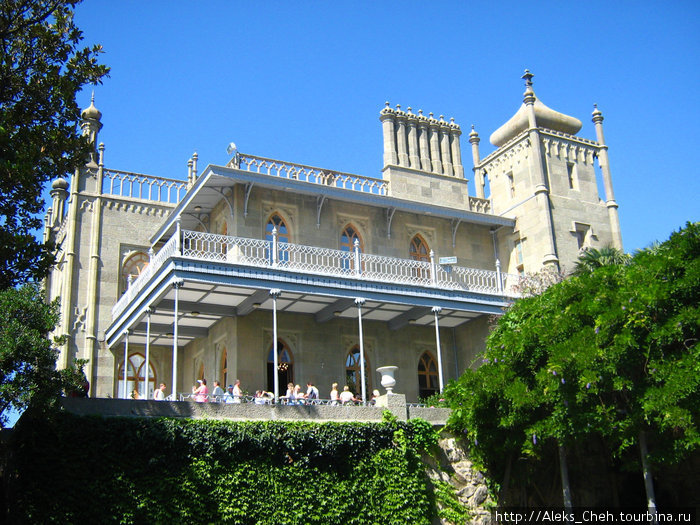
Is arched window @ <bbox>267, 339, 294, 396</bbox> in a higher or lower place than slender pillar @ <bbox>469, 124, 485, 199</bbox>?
lower

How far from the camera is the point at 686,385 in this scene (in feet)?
46.9

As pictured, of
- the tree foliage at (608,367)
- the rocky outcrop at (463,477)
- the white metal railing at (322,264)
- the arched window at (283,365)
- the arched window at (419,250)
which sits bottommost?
the rocky outcrop at (463,477)

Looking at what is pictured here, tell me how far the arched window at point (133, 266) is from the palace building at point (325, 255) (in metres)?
0.07

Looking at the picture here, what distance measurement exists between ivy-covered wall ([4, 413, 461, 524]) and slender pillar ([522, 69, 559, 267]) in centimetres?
Result: 958

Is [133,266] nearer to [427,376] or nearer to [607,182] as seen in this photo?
[427,376]

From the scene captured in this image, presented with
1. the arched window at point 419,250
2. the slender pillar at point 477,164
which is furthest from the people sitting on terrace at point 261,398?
the slender pillar at point 477,164

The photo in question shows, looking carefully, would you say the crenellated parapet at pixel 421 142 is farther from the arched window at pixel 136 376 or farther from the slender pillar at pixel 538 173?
the arched window at pixel 136 376

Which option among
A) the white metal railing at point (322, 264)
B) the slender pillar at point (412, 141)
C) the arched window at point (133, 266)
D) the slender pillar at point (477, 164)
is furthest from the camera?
the slender pillar at point (477, 164)

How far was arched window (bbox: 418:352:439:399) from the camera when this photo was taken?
971 inches

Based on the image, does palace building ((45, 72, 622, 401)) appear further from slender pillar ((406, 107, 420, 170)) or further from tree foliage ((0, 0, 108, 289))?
tree foliage ((0, 0, 108, 289))

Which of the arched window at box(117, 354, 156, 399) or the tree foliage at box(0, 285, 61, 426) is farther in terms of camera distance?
the arched window at box(117, 354, 156, 399)

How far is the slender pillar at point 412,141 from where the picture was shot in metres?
27.1

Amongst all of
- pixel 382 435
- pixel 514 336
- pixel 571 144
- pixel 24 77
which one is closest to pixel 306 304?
pixel 382 435

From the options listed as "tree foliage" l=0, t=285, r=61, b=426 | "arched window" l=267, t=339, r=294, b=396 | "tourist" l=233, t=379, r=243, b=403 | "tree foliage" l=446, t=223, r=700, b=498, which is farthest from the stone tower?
"tree foliage" l=0, t=285, r=61, b=426
